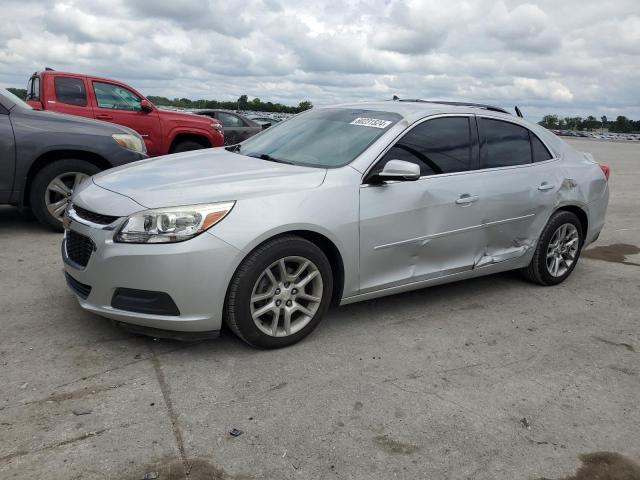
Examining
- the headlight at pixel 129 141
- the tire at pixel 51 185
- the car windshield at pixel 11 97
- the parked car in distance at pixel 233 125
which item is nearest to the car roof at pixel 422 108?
the headlight at pixel 129 141

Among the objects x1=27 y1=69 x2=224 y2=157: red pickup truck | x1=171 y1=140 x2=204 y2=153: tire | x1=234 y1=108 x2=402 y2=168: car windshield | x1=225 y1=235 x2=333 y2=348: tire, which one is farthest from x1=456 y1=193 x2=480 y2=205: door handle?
x1=171 y1=140 x2=204 y2=153: tire

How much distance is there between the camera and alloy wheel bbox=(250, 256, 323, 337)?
3.52 metres

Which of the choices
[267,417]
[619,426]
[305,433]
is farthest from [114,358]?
[619,426]

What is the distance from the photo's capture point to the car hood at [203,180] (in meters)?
3.40

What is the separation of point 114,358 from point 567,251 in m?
3.96

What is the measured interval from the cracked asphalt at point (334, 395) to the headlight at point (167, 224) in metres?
0.75

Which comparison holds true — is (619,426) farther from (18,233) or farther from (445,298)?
(18,233)

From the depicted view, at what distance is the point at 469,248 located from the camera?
4441 millimetres

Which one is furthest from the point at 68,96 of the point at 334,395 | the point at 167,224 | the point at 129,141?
the point at 334,395

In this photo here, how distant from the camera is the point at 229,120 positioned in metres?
16.8

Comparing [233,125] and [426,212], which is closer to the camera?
[426,212]

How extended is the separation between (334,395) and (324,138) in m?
1.99

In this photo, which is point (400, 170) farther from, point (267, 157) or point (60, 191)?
point (60, 191)

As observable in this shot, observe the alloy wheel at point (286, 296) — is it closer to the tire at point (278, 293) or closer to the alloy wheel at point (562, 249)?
the tire at point (278, 293)
